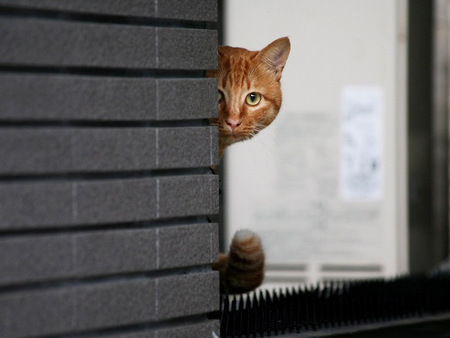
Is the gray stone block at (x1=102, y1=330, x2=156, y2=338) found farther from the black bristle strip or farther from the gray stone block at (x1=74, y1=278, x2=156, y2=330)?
the black bristle strip

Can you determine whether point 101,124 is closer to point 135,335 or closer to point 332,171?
point 135,335

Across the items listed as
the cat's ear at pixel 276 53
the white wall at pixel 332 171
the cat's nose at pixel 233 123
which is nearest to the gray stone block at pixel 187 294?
the cat's nose at pixel 233 123

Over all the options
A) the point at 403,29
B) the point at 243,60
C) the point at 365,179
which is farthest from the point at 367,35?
the point at 243,60

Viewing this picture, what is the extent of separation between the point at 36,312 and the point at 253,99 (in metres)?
0.49

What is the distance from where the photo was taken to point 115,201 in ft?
2.80

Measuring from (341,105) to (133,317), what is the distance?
1689 mm

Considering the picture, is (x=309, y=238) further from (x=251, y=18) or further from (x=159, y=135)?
(x=159, y=135)

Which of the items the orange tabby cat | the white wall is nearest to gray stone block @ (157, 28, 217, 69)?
the orange tabby cat

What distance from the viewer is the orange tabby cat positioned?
1.07 meters

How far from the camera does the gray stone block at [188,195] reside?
90cm

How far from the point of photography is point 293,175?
7.93 feet

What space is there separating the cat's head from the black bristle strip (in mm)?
256

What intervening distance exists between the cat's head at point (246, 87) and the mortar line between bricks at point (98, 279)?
24 centimetres

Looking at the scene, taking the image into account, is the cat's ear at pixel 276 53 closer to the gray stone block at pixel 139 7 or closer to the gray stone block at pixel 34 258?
the gray stone block at pixel 139 7
